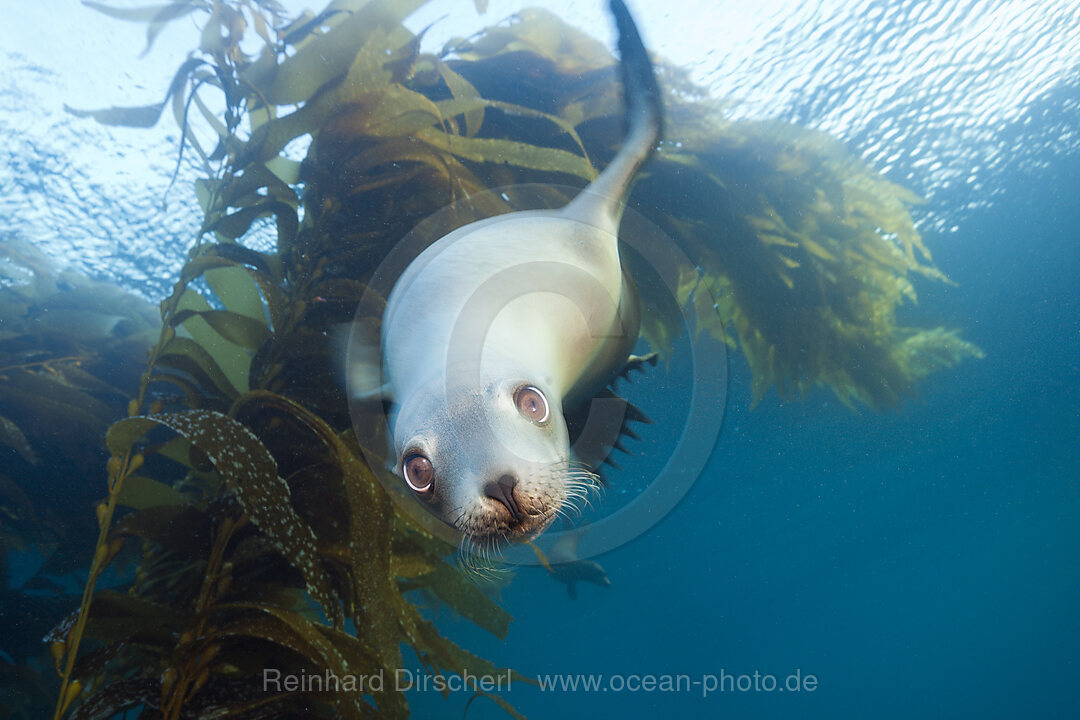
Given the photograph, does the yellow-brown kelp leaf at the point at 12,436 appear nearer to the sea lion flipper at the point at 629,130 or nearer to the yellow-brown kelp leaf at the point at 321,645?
the yellow-brown kelp leaf at the point at 321,645

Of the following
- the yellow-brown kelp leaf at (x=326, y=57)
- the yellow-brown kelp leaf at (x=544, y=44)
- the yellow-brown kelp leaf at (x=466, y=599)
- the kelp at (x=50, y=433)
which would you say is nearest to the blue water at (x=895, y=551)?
the yellow-brown kelp leaf at (x=544, y=44)

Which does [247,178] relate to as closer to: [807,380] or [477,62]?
[477,62]

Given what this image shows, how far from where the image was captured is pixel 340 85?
2.19 metres

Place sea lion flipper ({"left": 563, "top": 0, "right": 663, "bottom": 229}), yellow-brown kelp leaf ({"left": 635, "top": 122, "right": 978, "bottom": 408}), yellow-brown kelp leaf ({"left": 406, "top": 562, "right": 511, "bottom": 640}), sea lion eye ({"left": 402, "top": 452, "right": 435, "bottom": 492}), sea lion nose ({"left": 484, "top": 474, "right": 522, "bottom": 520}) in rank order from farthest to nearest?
yellow-brown kelp leaf ({"left": 635, "top": 122, "right": 978, "bottom": 408}), yellow-brown kelp leaf ({"left": 406, "top": 562, "right": 511, "bottom": 640}), sea lion flipper ({"left": 563, "top": 0, "right": 663, "bottom": 229}), sea lion eye ({"left": 402, "top": 452, "right": 435, "bottom": 492}), sea lion nose ({"left": 484, "top": 474, "right": 522, "bottom": 520})

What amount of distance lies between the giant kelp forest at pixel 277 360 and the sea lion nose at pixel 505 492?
0.76 metres

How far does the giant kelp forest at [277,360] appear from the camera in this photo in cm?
156

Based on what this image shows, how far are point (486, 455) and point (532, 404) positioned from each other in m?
0.24

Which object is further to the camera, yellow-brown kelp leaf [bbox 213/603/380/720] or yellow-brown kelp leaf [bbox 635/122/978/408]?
yellow-brown kelp leaf [bbox 635/122/978/408]

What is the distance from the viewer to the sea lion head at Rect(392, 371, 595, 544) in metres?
1.10

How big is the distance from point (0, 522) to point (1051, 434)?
36.2 metres

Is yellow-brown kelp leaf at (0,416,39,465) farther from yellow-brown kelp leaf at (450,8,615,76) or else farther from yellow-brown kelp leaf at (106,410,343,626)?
yellow-brown kelp leaf at (450,8,615,76)

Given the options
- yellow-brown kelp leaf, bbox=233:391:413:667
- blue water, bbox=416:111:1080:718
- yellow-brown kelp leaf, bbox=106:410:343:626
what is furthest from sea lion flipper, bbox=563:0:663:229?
blue water, bbox=416:111:1080:718

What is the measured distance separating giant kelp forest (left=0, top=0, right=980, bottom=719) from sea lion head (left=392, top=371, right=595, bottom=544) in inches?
21.1

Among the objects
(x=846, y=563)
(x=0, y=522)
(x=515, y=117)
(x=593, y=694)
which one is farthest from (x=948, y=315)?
(x=593, y=694)
